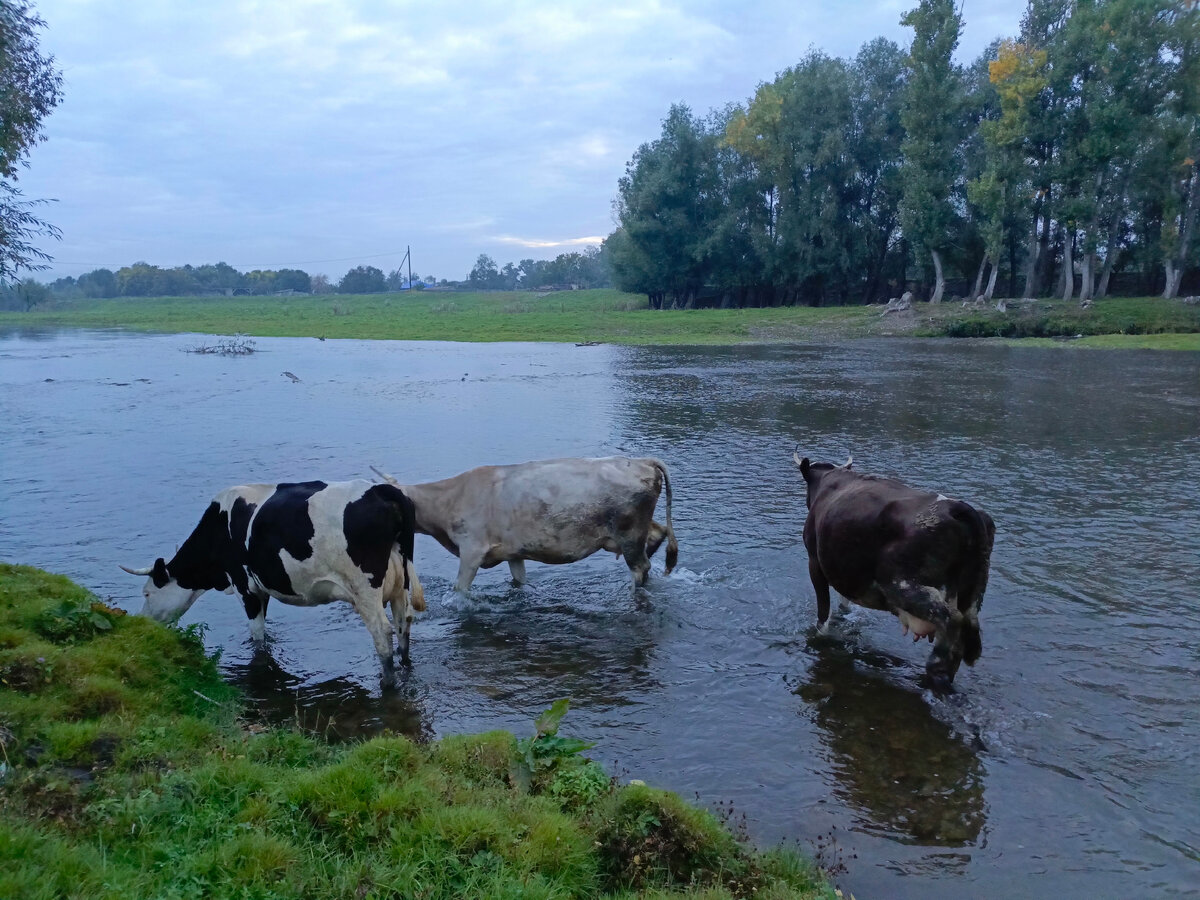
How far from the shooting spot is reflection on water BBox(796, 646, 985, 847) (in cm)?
535

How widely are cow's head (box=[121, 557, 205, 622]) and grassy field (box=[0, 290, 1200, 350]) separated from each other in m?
39.7

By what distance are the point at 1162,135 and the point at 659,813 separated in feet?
167

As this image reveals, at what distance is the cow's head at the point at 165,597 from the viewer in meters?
8.21

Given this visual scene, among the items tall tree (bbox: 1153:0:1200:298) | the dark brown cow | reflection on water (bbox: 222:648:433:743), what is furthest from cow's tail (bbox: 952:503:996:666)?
tall tree (bbox: 1153:0:1200:298)

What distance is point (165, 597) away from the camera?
8227 millimetres

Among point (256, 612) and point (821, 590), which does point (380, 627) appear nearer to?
point (256, 612)

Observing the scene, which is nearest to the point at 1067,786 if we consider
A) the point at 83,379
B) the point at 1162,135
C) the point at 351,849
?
the point at 351,849

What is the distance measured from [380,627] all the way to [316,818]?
115 inches

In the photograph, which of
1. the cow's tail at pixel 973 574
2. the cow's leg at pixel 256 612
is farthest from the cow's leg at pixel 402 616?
the cow's tail at pixel 973 574

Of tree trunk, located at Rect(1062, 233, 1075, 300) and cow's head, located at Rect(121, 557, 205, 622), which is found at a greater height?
tree trunk, located at Rect(1062, 233, 1075, 300)

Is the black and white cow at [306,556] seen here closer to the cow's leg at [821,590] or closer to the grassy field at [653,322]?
Answer: the cow's leg at [821,590]

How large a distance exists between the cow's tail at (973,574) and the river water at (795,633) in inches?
16.1

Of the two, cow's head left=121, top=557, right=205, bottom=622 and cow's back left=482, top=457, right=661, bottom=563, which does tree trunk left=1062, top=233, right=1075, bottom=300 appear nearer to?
cow's back left=482, top=457, right=661, bottom=563

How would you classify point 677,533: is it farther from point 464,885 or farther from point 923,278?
point 923,278
